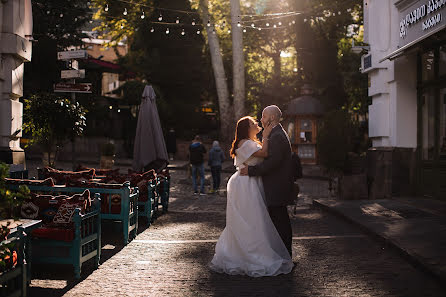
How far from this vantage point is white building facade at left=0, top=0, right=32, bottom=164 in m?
11.5

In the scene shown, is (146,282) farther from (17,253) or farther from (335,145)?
(335,145)

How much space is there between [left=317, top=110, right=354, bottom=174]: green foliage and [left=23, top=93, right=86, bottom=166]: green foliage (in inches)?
252

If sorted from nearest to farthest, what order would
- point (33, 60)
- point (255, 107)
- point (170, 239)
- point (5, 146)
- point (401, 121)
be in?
1. point (170, 239)
2. point (5, 146)
3. point (401, 121)
4. point (33, 60)
5. point (255, 107)

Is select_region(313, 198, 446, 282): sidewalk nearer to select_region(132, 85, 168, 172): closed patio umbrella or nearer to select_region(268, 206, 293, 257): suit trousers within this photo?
select_region(268, 206, 293, 257): suit trousers

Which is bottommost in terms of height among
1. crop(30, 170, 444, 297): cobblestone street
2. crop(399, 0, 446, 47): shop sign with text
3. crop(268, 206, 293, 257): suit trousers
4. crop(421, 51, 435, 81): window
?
crop(30, 170, 444, 297): cobblestone street

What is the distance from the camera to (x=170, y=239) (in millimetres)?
9266

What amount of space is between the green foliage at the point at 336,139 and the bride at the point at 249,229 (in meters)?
8.33

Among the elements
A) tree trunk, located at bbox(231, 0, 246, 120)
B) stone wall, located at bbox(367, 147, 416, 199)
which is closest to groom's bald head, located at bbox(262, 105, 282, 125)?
stone wall, located at bbox(367, 147, 416, 199)

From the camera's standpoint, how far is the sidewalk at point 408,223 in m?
6.93

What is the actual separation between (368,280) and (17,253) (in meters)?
3.65

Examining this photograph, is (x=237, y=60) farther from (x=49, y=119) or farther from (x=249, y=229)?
(x=249, y=229)

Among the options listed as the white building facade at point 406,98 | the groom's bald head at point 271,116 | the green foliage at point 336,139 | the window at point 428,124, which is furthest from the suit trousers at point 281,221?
the green foliage at point 336,139

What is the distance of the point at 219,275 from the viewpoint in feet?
21.4

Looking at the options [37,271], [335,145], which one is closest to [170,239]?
[37,271]
